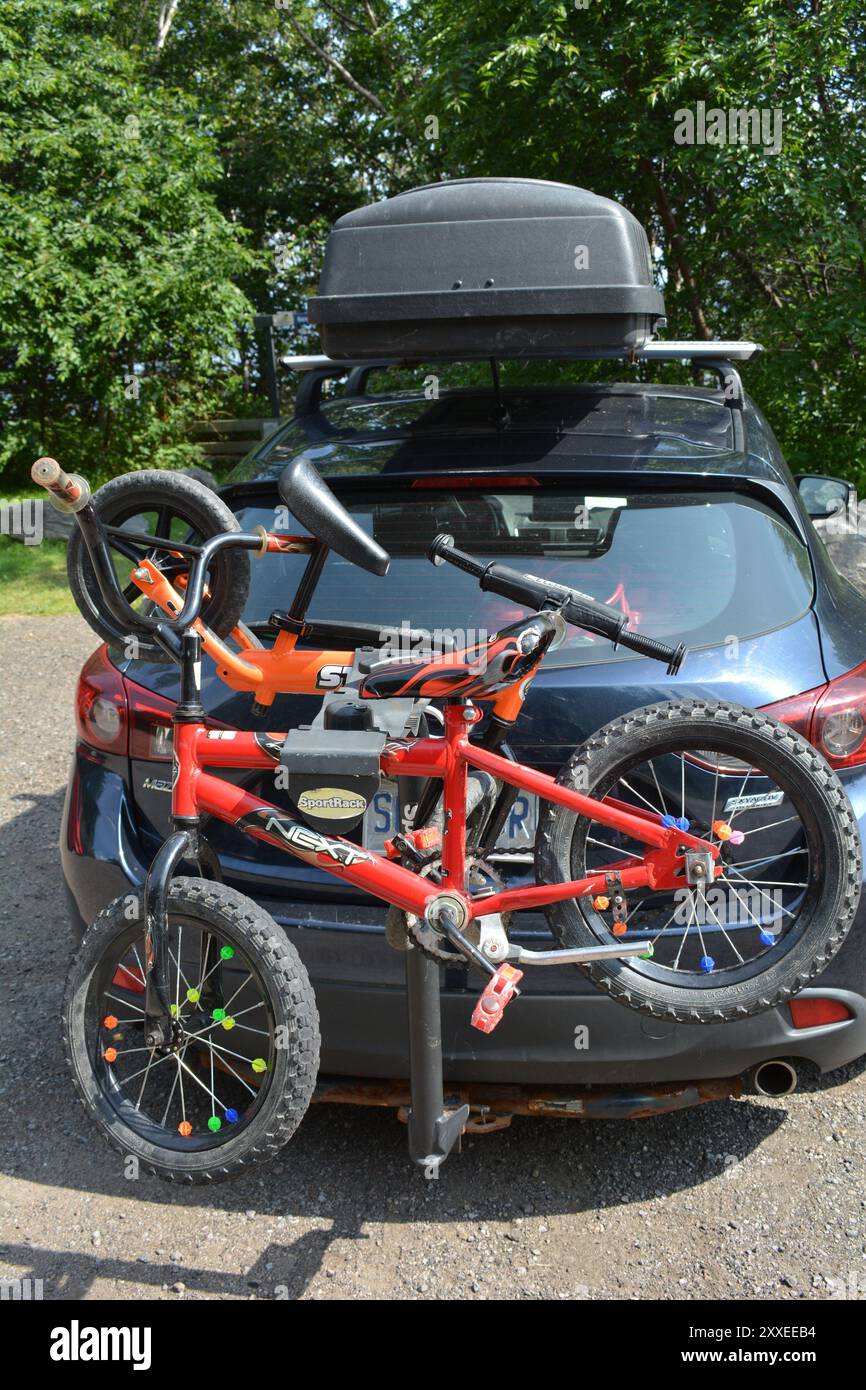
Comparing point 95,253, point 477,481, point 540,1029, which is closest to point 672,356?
point 477,481

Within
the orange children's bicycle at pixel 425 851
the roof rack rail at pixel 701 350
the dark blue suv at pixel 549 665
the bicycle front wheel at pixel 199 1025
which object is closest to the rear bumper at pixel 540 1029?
the dark blue suv at pixel 549 665

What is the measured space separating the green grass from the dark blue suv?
23.8ft

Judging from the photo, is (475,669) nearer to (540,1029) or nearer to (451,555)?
(451,555)

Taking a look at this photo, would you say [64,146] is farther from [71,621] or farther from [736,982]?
[736,982]

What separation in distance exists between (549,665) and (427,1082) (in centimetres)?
96

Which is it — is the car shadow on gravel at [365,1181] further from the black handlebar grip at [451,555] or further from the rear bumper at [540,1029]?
the black handlebar grip at [451,555]

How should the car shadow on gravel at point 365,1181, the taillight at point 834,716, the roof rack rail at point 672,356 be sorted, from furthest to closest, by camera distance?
the roof rack rail at point 672,356 < the car shadow on gravel at point 365,1181 < the taillight at point 834,716

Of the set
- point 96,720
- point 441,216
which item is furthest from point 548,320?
point 96,720

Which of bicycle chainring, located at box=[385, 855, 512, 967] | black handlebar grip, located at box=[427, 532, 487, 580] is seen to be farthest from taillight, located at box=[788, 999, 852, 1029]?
black handlebar grip, located at box=[427, 532, 487, 580]

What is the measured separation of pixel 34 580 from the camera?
11188mm

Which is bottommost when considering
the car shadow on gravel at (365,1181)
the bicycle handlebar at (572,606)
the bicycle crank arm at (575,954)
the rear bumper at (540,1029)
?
the car shadow on gravel at (365,1181)

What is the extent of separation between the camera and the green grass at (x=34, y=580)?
10.5m

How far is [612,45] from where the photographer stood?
8.53 m

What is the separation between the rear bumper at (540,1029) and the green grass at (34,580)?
7784 mm
